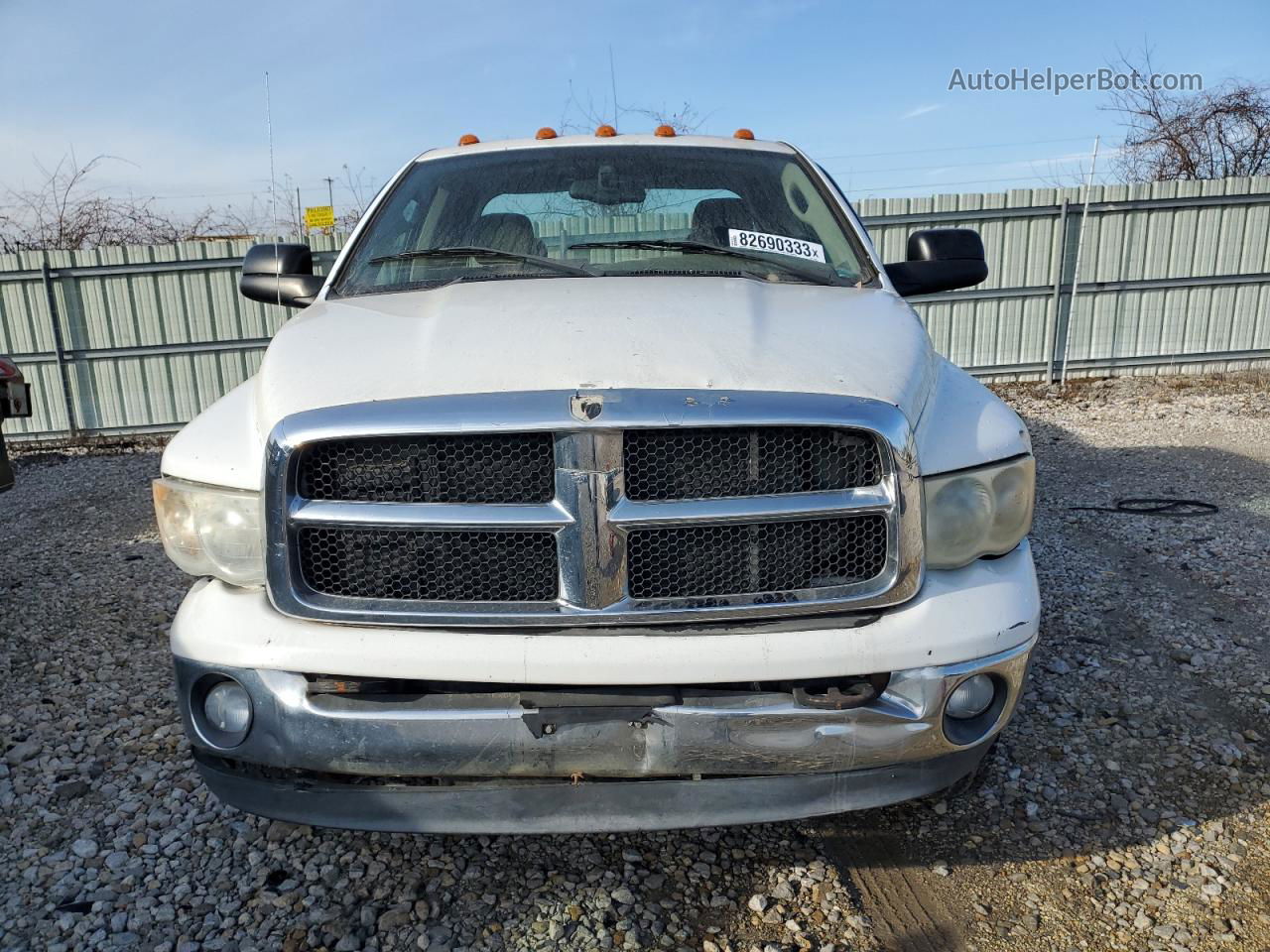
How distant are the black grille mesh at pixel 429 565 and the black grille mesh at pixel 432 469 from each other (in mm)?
82

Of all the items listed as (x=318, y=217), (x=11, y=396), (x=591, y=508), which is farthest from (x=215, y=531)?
(x=318, y=217)

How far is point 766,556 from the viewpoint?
1976 millimetres

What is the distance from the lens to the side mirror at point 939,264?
3.23m

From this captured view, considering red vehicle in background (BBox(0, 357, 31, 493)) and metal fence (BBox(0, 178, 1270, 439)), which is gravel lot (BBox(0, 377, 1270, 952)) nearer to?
red vehicle in background (BBox(0, 357, 31, 493))

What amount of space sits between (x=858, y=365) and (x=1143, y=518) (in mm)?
4372

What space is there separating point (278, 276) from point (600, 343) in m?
1.83

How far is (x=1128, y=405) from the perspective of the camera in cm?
982

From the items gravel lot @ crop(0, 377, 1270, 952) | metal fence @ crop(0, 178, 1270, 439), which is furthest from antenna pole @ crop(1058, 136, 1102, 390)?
gravel lot @ crop(0, 377, 1270, 952)

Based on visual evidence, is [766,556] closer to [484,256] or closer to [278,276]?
[484,256]

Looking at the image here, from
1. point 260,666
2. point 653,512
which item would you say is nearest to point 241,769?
point 260,666

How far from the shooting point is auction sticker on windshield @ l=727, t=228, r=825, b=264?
301 centimetres

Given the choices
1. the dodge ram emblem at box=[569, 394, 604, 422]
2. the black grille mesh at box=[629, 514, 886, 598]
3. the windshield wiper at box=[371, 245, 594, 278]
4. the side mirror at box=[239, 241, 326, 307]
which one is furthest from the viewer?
the side mirror at box=[239, 241, 326, 307]

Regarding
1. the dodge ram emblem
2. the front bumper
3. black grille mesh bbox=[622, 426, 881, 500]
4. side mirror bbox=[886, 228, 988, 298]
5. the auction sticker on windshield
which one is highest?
the auction sticker on windshield

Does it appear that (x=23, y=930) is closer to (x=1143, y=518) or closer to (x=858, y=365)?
(x=858, y=365)
